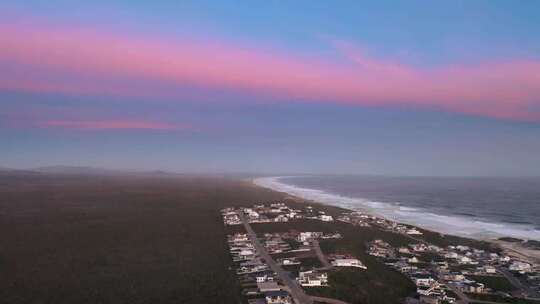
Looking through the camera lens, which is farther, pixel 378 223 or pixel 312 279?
pixel 378 223

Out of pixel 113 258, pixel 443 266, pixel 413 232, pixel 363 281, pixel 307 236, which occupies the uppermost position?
pixel 413 232

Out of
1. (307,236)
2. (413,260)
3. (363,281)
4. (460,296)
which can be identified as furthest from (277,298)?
(307,236)

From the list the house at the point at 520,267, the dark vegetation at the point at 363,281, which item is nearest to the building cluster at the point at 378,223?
the dark vegetation at the point at 363,281

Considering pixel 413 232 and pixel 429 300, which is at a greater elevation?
pixel 413 232

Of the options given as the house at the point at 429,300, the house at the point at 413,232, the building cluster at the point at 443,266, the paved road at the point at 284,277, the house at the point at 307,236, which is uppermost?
the house at the point at 413,232

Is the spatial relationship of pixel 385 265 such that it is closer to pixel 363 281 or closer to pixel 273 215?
pixel 363 281

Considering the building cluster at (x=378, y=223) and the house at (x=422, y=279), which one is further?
the building cluster at (x=378, y=223)

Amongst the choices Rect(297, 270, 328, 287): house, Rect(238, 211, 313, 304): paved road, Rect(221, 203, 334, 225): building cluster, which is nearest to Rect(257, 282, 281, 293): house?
Rect(238, 211, 313, 304): paved road

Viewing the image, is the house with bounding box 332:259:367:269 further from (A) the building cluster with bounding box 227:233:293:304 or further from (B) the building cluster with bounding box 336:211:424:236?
(B) the building cluster with bounding box 336:211:424:236

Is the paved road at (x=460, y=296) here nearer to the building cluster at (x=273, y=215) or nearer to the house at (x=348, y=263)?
the house at (x=348, y=263)
